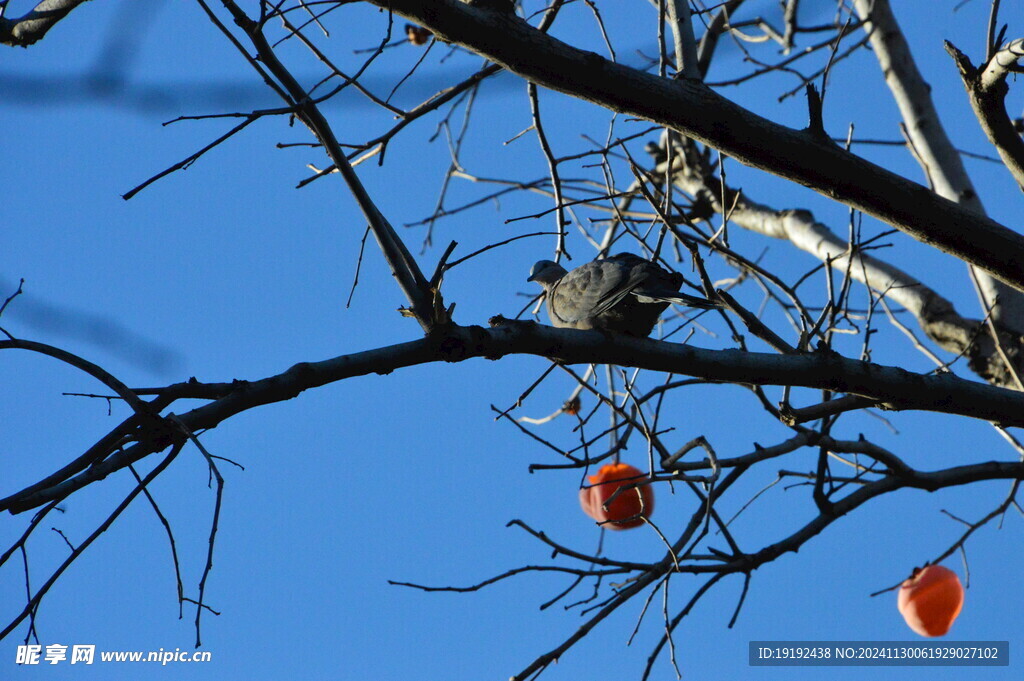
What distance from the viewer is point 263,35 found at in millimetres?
2209

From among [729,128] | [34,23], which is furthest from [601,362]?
[34,23]

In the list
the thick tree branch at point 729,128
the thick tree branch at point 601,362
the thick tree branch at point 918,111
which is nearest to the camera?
the thick tree branch at point 601,362

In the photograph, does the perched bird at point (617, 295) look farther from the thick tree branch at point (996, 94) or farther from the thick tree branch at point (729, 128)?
the thick tree branch at point (996, 94)

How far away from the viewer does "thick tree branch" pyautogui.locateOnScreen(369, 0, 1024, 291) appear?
7.78ft

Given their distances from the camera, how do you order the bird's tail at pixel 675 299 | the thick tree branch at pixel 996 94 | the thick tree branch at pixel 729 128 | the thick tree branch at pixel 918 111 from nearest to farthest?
the thick tree branch at pixel 729 128 < the thick tree branch at pixel 996 94 < the bird's tail at pixel 675 299 < the thick tree branch at pixel 918 111

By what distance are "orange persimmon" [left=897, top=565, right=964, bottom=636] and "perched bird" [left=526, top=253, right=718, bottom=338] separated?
1.63 metres

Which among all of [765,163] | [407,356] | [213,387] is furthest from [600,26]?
[213,387]

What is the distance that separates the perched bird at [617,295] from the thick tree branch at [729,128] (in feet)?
2.72

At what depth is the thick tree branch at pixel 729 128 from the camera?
237 centimetres

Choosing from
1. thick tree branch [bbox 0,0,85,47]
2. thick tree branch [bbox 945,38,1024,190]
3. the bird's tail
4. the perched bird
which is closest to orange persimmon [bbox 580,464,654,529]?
the perched bird

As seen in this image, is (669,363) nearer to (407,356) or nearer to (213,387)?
(407,356)

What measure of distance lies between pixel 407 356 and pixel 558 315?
208cm

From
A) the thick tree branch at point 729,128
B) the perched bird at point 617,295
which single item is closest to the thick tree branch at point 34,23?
the thick tree branch at point 729,128

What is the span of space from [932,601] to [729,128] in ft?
7.68
